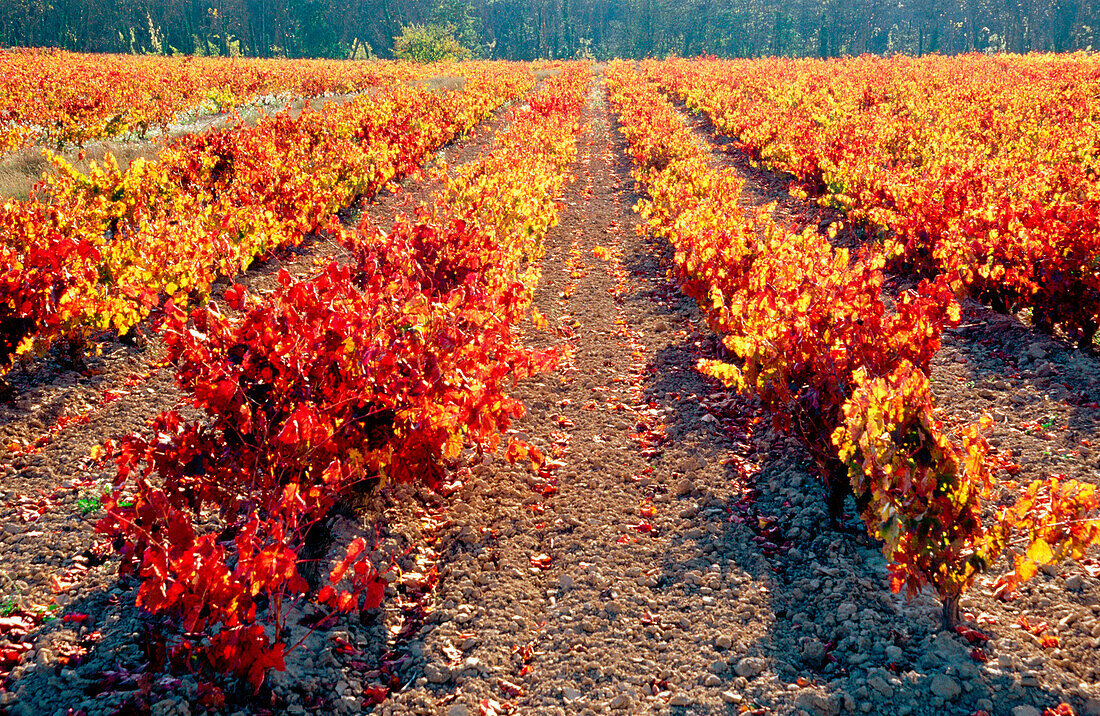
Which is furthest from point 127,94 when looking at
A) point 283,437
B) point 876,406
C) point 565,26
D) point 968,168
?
point 565,26

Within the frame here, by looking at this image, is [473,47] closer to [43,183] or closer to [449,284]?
[43,183]

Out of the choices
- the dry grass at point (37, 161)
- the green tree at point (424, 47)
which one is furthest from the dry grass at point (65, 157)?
the green tree at point (424, 47)

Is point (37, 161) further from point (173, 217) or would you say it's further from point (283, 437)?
point (283, 437)

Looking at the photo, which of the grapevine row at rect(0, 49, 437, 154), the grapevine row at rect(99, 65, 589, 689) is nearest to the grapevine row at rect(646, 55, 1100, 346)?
the grapevine row at rect(99, 65, 589, 689)

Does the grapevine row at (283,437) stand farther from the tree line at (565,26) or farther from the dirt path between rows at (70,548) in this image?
the tree line at (565,26)

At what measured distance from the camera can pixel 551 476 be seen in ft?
14.1

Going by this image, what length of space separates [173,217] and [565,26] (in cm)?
8534

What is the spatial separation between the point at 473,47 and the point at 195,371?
85.9 meters

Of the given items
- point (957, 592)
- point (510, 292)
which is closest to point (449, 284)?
point (510, 292)

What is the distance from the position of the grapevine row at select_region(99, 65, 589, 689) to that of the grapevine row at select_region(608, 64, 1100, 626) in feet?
4.67

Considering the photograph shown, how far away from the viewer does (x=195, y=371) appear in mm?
2895

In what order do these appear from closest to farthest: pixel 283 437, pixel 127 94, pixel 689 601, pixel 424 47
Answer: pixel 283 437 → pixel 689 601 → pixel 127 94 → pixel 424 47

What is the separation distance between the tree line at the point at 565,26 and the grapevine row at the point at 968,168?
43380 mm

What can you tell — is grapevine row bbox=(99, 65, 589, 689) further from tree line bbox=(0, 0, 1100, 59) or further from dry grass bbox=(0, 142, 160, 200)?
tree line bbox=(0, 0, 1100, 59)
